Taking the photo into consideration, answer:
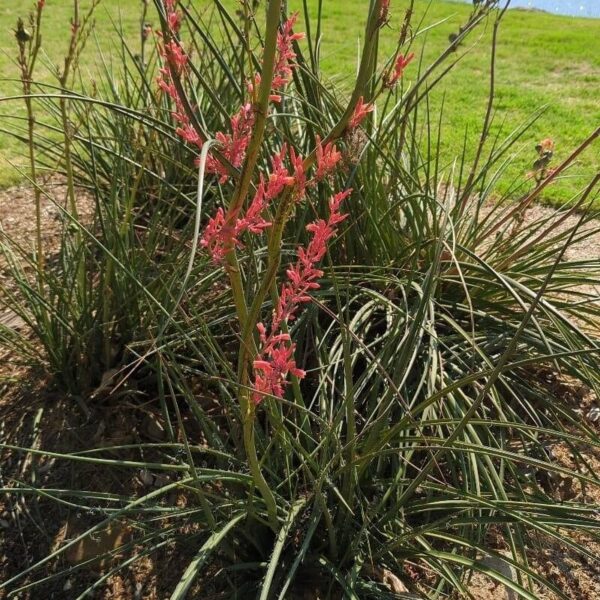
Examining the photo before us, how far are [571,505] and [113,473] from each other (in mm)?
1346

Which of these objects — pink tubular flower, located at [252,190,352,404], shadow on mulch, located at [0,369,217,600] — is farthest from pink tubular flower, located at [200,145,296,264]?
shadow on mulch, located at [0,369,217,600]

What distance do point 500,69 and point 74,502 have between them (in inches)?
290

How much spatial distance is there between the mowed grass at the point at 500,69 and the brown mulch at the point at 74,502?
199 centimetres

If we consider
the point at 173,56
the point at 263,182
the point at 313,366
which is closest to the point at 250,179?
the point at 263,182

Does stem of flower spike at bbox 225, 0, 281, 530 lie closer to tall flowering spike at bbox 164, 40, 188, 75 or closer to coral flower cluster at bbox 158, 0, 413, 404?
coral flower cluster at bbox 158, 0, 413, 404

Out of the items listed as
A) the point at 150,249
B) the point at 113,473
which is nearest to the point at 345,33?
the point at 150,249

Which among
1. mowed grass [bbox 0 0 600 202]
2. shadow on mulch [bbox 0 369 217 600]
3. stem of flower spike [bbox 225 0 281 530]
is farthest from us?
mowed grass [bbox 0 0 600 202]

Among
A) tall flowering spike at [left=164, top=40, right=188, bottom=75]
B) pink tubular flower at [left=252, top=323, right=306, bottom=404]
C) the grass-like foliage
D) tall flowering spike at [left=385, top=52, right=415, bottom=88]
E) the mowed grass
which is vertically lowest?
the mowed grass

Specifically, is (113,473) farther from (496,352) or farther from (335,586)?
(496,352)

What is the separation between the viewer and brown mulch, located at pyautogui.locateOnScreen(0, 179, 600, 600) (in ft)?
6.13

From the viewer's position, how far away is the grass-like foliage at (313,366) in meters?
1.28

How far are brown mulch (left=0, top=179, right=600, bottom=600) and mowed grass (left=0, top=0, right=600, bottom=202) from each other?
1.99m

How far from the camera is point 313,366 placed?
2.29 meters

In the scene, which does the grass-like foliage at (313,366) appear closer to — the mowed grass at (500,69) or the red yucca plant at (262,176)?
the red yucca plant at (262,176)
